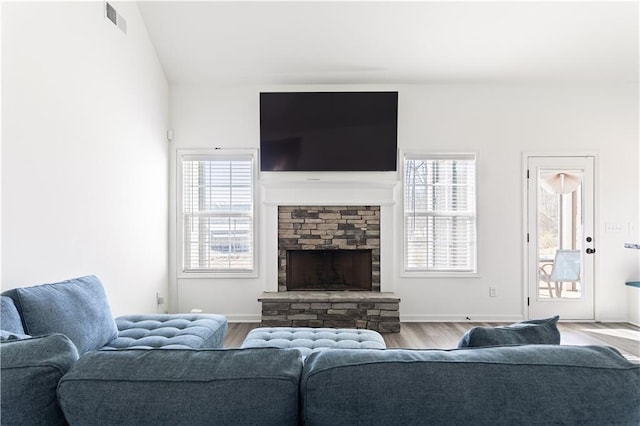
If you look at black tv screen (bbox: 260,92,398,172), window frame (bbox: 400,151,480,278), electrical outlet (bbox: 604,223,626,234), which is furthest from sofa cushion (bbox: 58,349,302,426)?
electrical outlet (bbox: 604,223,626,234)

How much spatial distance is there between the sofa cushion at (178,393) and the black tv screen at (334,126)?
148 inches

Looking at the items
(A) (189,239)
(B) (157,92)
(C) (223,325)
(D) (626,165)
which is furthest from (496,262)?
(B) (157,92)

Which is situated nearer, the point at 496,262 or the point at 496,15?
the point at 496,15

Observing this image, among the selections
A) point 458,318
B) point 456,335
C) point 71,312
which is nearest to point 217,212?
point 71,312

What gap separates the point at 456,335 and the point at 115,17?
→ 4.41m

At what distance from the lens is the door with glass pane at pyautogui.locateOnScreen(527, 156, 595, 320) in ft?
15.2

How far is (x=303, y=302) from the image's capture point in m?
4.22

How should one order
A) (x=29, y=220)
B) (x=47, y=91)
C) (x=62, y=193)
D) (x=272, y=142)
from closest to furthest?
(x=29, y=220) < (x=47, y=91) < (x=62, y=193) < (x=272, y=142)

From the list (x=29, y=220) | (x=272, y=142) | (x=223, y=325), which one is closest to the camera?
(x=29, y=220)

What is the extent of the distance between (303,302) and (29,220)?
260 cm

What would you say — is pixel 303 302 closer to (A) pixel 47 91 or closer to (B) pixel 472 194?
(B) pixel 472 194

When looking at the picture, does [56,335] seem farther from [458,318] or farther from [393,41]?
[458,318]

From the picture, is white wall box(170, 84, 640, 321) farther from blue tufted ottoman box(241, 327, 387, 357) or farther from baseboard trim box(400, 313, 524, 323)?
blue tufted ottoman box(241, 327, 387, 357)

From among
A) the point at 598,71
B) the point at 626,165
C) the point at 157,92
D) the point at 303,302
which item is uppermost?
the point at 598,71
